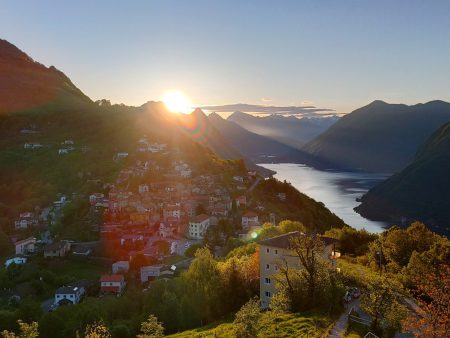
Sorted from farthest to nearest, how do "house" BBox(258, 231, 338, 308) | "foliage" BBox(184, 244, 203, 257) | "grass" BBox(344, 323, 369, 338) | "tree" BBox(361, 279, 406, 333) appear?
"foliage" BBox(184, 244, 203, 257), "house" BBox(258, 231, 338, 308), "grass" BBox(344, 323, 369, 338), "tree" BBox(361, 279, 406, 333)

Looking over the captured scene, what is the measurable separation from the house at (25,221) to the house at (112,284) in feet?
78.8

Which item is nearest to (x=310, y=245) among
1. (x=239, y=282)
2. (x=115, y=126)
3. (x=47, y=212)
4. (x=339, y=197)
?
(x=239, y=282)

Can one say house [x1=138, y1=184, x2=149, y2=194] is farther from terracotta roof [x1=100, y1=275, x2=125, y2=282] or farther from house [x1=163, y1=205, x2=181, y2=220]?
terracotta roof [x1=100, y1=275, x2=125, y2=282]

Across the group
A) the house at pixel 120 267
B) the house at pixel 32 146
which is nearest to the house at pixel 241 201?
the house at pixel 120 267

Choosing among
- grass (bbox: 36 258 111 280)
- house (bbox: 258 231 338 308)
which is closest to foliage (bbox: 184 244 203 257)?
grass (bbox: 36 258 111 280)

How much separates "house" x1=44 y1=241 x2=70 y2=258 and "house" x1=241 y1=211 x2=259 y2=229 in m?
20.8

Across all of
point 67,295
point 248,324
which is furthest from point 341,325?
point 67,295

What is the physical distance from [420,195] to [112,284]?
9947cm

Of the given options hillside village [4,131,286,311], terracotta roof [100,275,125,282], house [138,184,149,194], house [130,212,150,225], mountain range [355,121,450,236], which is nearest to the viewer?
terracotta roof [100,275,125,282]

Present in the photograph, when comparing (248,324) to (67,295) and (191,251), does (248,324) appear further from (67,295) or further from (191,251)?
(191,251)

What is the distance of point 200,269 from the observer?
87.4ft

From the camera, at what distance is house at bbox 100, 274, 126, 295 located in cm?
3866

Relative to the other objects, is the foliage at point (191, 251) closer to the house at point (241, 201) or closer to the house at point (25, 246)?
the house at point (241, 201)

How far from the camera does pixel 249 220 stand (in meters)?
53.7
